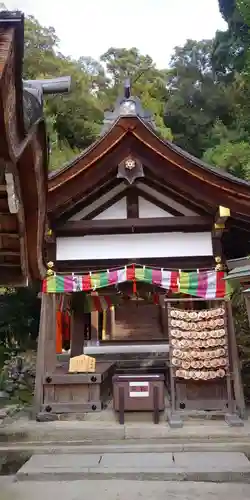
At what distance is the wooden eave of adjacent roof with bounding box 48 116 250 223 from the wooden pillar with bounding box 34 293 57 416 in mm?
1777

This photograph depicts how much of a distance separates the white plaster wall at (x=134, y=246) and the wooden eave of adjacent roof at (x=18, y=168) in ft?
12.0

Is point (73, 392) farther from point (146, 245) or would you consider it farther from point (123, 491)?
point (146, 245)

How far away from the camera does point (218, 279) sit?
27.0ft

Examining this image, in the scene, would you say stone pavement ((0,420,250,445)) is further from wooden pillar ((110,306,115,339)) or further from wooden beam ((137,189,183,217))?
wooden pillar ((110,306,115,339))

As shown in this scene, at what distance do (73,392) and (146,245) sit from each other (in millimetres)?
3129

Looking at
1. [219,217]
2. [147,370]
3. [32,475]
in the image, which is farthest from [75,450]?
[219,217]

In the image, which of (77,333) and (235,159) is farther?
(235,159)

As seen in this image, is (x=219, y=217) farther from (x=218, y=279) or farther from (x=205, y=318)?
(x=205, y=318)

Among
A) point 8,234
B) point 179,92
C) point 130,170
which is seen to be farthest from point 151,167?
point 179,92

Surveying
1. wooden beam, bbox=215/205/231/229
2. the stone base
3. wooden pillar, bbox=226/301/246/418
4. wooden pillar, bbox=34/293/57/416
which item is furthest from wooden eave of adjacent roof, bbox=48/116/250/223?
the stone base

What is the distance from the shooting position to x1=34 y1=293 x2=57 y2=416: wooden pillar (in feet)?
26.5

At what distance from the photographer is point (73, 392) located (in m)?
8.17

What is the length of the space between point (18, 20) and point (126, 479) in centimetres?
557

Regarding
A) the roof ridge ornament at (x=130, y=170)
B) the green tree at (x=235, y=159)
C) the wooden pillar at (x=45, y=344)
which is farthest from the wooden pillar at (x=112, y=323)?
the green tree at (x=235, y=159)
